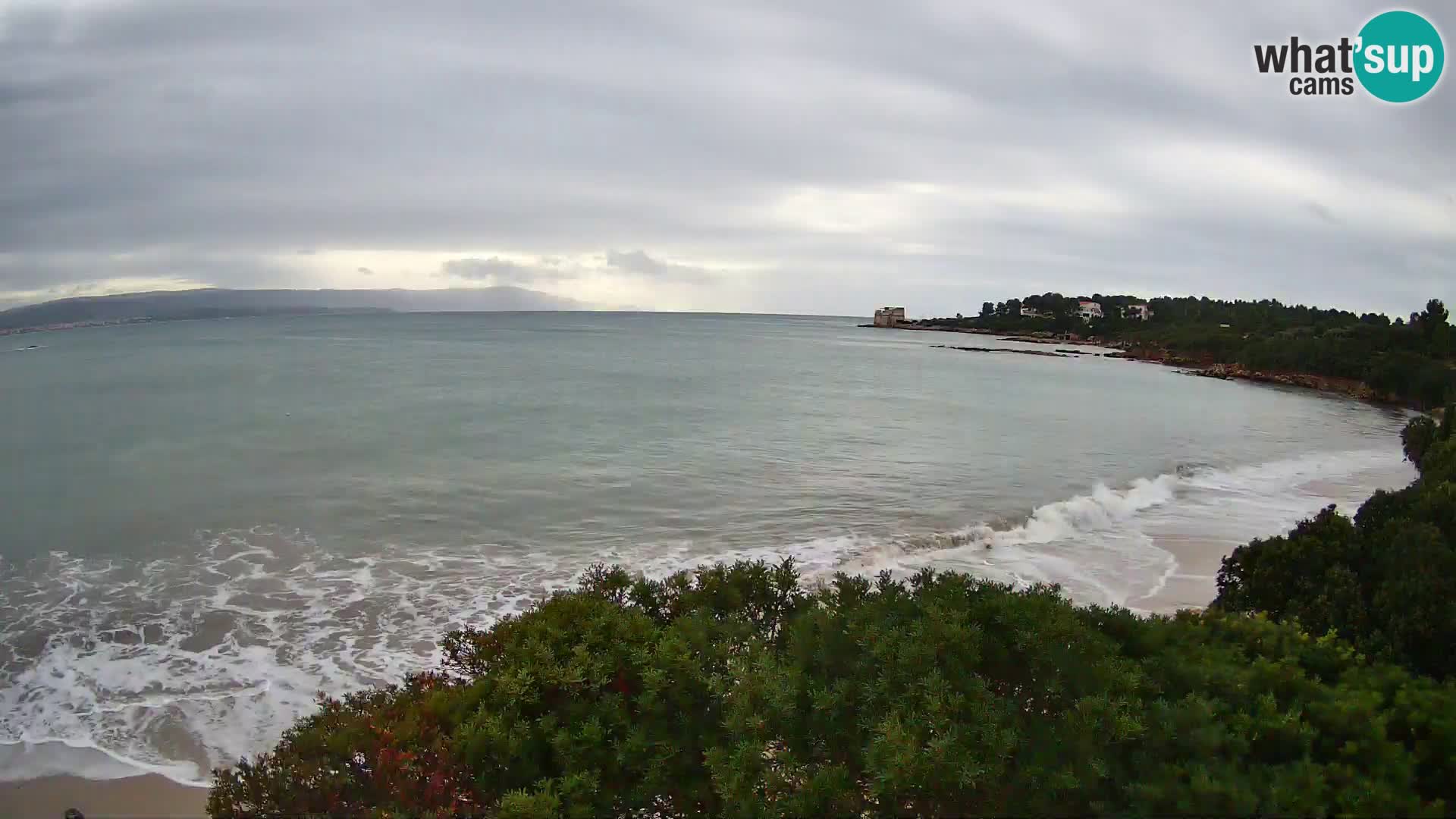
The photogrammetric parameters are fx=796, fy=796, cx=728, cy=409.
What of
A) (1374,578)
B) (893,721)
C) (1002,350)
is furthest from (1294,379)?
(893,721)

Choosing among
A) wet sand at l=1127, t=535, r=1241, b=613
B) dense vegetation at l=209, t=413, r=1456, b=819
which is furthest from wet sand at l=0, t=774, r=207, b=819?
wet sand at l=1127, t=535, r=1241, b=613

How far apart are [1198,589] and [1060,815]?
1058 cm

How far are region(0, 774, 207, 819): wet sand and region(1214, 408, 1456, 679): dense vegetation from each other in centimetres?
1020

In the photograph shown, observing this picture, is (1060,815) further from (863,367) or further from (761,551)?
(863,367)

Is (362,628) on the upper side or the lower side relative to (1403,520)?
lower

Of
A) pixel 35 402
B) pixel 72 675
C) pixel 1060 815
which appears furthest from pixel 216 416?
pixel 1060 815

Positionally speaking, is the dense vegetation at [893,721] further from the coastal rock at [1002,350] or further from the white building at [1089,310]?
the white building at [1089,310]

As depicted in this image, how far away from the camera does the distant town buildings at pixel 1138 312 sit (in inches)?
6067

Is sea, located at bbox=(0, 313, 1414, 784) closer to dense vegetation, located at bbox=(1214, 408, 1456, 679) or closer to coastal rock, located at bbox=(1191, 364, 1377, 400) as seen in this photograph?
dense vegetation, located at bbox=(1214, 408, 1456, 679)

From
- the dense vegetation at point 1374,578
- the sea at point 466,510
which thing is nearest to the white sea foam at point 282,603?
the sea at point 466,510

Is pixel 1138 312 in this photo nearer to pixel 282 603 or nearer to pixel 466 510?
pixel 466 510

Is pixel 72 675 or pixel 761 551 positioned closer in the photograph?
pixel 72 675

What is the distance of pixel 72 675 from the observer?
10508mm

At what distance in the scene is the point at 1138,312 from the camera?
166875mm
